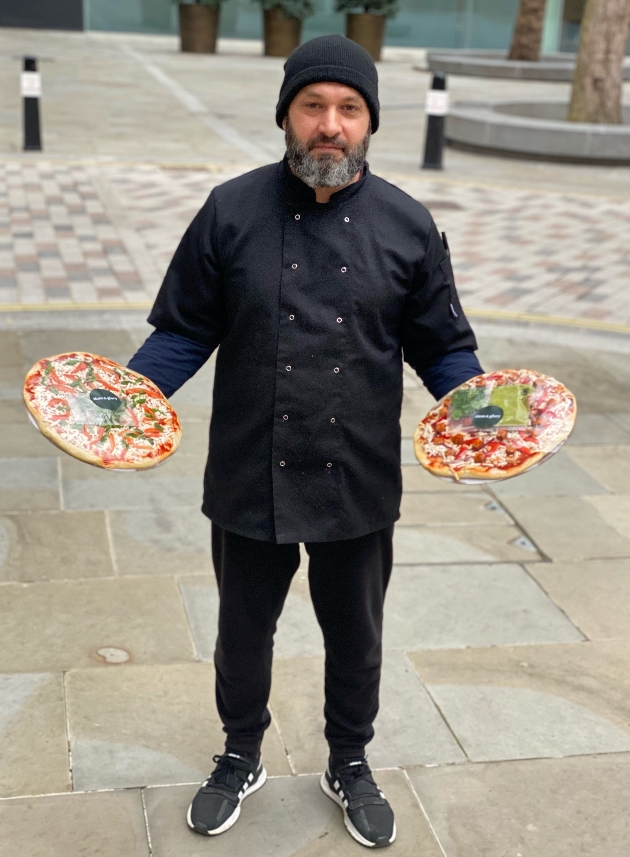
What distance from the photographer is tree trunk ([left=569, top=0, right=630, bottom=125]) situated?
13.7 metres

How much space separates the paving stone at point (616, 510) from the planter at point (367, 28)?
2110 cm

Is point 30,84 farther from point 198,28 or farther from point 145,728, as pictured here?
point 198,28

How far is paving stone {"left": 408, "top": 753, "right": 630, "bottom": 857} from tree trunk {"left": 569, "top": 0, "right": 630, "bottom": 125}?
12156mm

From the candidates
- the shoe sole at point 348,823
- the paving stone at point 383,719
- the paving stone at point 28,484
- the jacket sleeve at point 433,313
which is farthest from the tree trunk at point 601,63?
the shoe sole at point 348,823

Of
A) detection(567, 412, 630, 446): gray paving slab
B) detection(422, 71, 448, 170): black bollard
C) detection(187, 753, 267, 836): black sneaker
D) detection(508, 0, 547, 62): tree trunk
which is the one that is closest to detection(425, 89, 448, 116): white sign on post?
detection(422, 71, 448, 170): black bollard

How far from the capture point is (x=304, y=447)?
8.47 ft

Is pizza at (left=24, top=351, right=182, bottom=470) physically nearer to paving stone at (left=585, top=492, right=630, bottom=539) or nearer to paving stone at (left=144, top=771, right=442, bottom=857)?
paving stone at (left=144, top=771, right=442, bottom=857)

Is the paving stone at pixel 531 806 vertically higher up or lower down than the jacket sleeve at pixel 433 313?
lower down

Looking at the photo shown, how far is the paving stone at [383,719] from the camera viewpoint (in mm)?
3152

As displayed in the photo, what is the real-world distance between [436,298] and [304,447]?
465 mm

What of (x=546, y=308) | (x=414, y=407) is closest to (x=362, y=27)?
(x=546, y=308)

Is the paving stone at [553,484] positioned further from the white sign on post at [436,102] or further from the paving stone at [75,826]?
the white sign on post at [436,102]

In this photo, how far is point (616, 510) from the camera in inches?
189

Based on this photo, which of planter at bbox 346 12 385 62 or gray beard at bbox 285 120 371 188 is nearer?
gray beard at bbox 285 120 371 188
